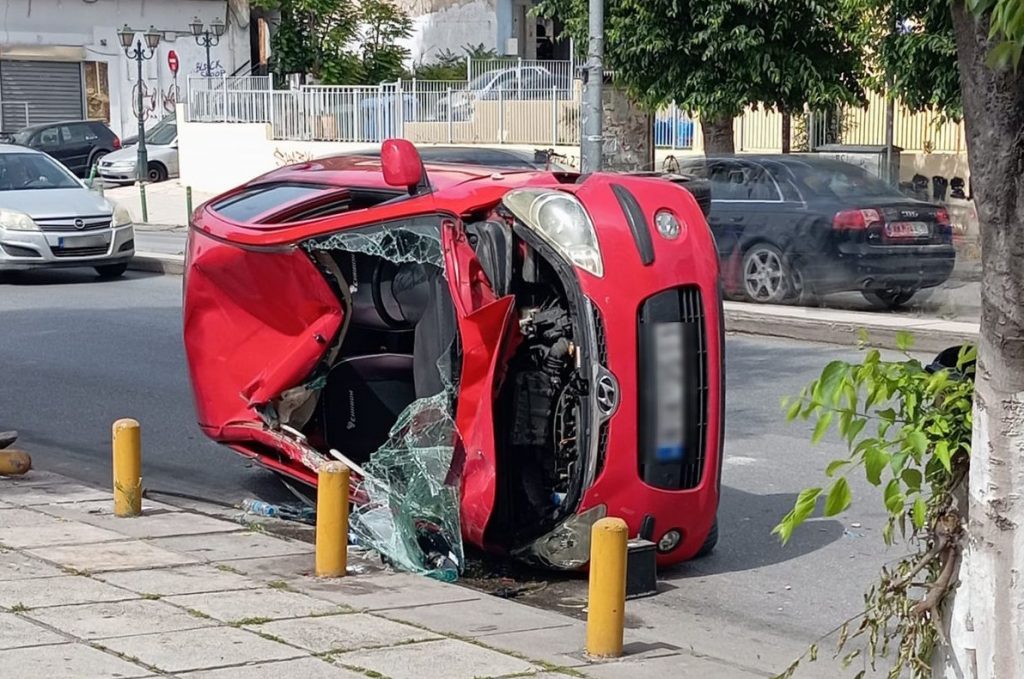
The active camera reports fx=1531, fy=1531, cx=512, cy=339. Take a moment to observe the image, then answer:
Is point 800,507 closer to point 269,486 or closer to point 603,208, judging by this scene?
point 603,208

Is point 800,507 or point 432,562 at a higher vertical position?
point 800,507

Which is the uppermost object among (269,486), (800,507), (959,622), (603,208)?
(603,208)

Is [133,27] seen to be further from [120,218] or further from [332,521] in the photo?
[332,521]

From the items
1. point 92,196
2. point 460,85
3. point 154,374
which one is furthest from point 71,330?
point 460,85

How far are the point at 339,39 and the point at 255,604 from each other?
1470 inches

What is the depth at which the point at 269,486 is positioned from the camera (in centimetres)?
895

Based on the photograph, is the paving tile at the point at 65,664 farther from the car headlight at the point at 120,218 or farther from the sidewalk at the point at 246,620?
the car headlight at the point at 120,218

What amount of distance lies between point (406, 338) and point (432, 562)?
5.84 ft

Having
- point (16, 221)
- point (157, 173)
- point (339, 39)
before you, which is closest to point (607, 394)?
point (16, 221)

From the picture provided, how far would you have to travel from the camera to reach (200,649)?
5.34 meters

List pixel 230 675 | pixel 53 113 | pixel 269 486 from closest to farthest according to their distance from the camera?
pixel 230 675, pixel 269 486, pixel 53 113

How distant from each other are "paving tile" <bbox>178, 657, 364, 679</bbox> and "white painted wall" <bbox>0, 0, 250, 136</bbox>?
1668 inches

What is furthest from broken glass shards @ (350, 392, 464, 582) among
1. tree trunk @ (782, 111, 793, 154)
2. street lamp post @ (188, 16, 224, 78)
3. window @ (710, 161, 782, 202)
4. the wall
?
the wall

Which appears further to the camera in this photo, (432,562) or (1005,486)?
(432,562)
